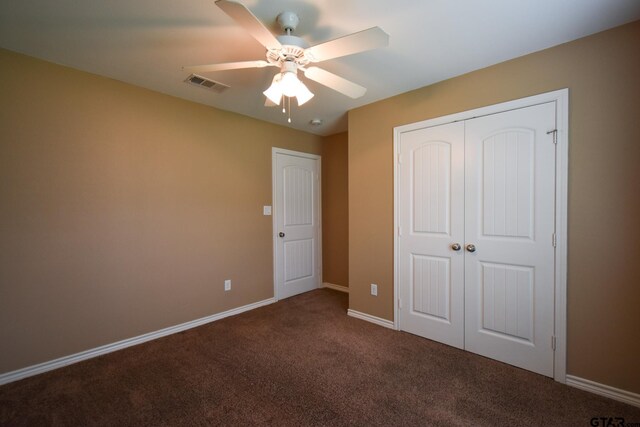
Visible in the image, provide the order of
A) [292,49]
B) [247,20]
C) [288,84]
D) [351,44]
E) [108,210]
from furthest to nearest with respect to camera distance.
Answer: [108,210] < [288,84] < [292,49] < [351,44] < [247,20]

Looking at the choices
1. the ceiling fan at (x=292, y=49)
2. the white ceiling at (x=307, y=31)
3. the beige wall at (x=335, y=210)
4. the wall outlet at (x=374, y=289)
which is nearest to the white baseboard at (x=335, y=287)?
the beige wall at (x=335, y=210)

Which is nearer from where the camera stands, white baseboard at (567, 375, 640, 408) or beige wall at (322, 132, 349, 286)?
white baseboard at (567, 375, 640, 408)

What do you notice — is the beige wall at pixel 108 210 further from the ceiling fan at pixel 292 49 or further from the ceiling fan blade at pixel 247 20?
the ceiling fan blade at pixel 247 20

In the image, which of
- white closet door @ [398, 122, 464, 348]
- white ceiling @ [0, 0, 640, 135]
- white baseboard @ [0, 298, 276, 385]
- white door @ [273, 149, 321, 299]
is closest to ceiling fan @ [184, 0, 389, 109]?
white ceiling @ [0, 0, 640, 135]

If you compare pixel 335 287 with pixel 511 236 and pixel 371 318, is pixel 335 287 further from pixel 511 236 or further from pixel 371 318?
pixel 511 236

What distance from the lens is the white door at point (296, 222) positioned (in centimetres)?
381

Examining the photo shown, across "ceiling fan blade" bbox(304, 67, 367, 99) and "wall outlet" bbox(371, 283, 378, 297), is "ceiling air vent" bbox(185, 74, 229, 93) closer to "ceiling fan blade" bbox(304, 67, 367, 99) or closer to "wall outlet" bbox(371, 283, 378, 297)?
"ceiling fan blade" bbox(304, 67, 367, 99)

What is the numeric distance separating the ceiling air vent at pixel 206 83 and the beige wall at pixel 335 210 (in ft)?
6.55

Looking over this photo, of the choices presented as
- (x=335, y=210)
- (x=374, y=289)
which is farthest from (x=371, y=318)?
(x=335, y=210)

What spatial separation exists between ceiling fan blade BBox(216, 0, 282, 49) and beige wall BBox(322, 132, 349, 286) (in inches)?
110

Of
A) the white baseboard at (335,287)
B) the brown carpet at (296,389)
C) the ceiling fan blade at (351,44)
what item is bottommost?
the brown carpet at (296,389)

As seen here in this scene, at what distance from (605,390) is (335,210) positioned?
3215 mm

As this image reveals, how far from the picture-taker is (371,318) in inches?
121

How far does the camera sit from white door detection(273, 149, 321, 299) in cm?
381
